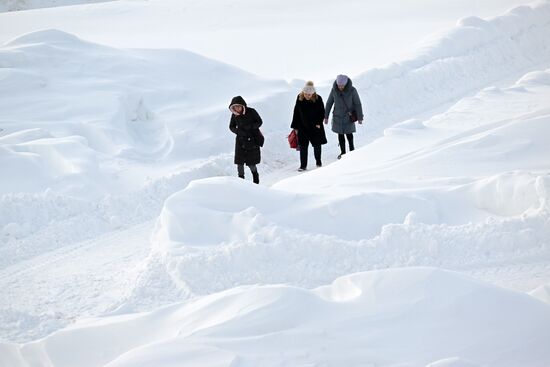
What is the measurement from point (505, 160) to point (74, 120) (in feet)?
25.4

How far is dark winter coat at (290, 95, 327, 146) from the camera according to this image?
1036cm

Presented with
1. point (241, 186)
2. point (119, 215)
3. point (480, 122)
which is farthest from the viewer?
point (480, 122)

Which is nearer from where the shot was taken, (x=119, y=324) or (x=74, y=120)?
(x=119, y=324)

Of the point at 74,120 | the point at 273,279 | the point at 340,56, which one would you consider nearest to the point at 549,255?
the point at 273,279

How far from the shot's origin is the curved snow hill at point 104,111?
9352 millimetres

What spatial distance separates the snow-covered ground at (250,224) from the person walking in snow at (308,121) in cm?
61

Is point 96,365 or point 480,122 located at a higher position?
point 480,122

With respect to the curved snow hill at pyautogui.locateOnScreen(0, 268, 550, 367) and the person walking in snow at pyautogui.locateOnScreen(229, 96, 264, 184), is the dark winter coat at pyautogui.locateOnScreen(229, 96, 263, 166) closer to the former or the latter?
the person walking in snow at pyautogui.locateOnScreen(229, 96, 264, 184)

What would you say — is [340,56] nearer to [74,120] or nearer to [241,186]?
[74,120]

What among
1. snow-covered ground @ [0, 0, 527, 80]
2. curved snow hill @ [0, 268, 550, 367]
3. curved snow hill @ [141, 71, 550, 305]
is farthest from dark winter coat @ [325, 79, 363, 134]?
curved snow hill @ [0, 268, 550, 367]

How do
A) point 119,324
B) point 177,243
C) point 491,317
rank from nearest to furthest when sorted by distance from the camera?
→ point 491,317, point 119,324, point 177,243

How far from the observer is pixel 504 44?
57.9ft

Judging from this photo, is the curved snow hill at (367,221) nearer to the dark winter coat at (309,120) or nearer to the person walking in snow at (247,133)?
the person walking in snow at (247,133)

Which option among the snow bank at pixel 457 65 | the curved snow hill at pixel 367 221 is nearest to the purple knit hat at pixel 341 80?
the snow bank at pixel 457 65
